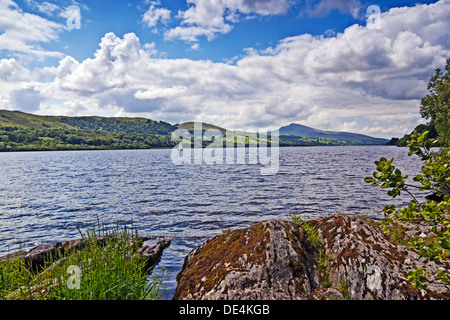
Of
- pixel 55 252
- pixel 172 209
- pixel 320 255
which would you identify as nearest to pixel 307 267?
pixel 320 255

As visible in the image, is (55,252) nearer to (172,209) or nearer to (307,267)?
(307,267)

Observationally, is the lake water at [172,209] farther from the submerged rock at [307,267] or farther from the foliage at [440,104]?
the foliage at [440,104]

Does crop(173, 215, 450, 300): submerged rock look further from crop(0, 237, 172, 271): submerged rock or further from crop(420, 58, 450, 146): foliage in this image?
crop(420, 58, 450, 146): foliage

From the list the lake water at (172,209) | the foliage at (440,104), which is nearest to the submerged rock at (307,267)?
the lake water at (172,209)

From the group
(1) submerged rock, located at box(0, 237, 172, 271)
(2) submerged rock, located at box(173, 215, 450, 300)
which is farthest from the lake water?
(2) submerged rock, located at box(173, 215, 450, 300)

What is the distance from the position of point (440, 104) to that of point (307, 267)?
122 ft

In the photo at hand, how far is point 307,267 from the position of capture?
7105 mm

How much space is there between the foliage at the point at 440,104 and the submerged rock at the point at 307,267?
31.9 m

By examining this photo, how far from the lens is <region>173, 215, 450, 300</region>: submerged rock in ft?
20.6

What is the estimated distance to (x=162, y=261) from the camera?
1283 cm

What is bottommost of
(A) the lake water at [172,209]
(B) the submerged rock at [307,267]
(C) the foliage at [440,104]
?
(A) the lake water at [172,209]

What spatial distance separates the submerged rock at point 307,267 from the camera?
6.27 meters
